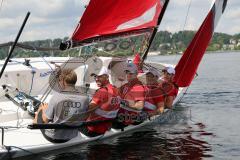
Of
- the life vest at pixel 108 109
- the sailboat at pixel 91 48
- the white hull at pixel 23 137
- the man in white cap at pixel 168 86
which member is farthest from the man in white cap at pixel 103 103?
the man in white cap at pixel 168 86

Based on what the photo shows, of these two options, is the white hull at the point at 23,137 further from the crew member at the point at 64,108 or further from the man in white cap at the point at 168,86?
the man in white cap at the point at 168,86

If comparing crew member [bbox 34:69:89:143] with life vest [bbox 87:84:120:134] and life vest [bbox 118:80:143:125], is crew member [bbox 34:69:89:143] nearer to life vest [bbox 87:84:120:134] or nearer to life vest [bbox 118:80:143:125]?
life vest [bbox 87:84:120:134]

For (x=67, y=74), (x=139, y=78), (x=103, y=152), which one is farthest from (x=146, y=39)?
(x=67, y=74)

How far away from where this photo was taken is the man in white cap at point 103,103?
8.80 meters

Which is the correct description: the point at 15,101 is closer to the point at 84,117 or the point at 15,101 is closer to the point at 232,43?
the point at 84,117

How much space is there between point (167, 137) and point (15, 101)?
3879mm

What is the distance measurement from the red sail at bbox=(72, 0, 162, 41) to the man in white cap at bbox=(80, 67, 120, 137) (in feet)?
2.88

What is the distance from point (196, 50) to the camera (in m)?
14.4

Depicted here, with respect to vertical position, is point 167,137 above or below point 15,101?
below

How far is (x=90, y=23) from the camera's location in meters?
9.18

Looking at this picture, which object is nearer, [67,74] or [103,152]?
[67,74]

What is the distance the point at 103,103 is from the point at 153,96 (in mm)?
2212

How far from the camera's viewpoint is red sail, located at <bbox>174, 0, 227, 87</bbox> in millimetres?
14352

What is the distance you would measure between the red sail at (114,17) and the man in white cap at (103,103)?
88 cm
